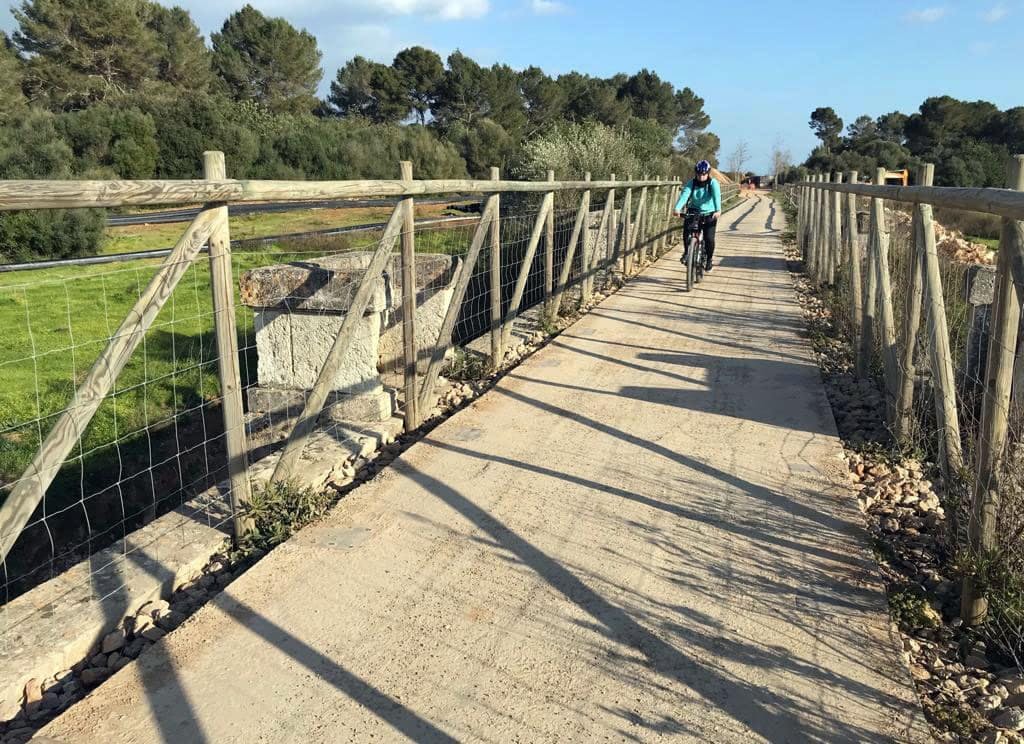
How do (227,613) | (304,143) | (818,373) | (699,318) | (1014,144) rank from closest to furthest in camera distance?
(227,613) → (818,373) → (699,318) → (304,143) → (1014,144)

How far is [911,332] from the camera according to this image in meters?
5.17

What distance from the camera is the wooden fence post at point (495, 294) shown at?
22.8 ft

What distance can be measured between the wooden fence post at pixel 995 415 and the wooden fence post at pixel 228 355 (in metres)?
3.22

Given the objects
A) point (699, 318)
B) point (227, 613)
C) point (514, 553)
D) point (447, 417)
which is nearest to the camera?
point (227, 613)

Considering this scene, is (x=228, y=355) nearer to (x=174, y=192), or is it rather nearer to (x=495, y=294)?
(x=174, y=192)

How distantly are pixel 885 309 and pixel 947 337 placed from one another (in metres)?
1.44

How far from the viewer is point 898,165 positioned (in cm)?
5541

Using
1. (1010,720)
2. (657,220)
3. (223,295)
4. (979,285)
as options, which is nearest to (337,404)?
(223,295)

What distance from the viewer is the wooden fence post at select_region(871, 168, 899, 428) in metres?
5.44

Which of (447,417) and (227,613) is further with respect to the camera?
(447,417)

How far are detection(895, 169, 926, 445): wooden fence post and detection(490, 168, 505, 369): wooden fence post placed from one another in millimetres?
3158

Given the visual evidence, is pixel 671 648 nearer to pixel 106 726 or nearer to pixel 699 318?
pixel 106 726

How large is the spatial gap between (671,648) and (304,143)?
42.8 meters

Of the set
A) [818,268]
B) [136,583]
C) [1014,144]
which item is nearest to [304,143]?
[818,268]
